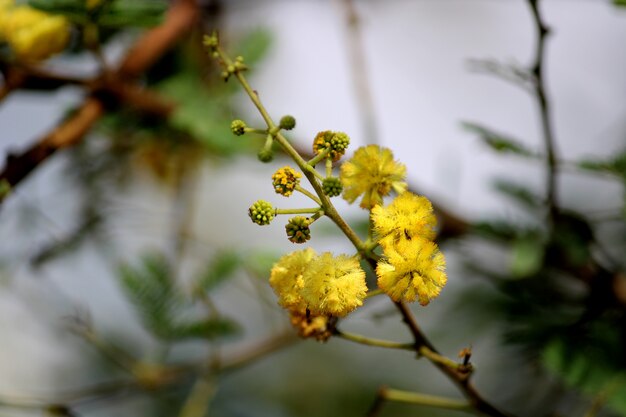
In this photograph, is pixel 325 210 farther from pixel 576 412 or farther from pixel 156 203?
pixel 156 203

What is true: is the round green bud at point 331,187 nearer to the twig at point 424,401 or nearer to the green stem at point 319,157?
the green stem at point 319,157

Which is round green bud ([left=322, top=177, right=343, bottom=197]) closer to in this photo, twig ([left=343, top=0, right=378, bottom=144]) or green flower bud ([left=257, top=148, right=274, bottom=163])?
green flower bud ([left=257, top=148, right=274, bottom=163])

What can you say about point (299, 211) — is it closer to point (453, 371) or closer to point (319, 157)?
point (319, 157)

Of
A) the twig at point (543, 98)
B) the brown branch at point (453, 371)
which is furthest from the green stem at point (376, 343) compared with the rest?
the twig at point (543, 98)

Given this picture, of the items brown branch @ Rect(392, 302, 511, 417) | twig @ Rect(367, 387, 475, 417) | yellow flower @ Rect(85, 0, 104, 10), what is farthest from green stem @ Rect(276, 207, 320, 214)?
yellow flower @ Rect(85, 0, 104, 10)

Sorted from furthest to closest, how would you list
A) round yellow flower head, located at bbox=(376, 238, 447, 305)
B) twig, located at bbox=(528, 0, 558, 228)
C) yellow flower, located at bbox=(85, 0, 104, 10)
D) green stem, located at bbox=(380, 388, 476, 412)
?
yellow flower, located at bbox=(85, 0, 104, 10), twig, located at bbox=(528, 0, 558, 228), green stem, located at bbox=(380, 388, 476, 412), round yellow flower head, located at bbox=(376, 238, 447, 305)

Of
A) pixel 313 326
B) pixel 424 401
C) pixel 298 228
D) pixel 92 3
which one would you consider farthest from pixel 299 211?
pixel 92 3

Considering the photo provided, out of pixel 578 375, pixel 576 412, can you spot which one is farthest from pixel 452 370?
pixel 576 412
